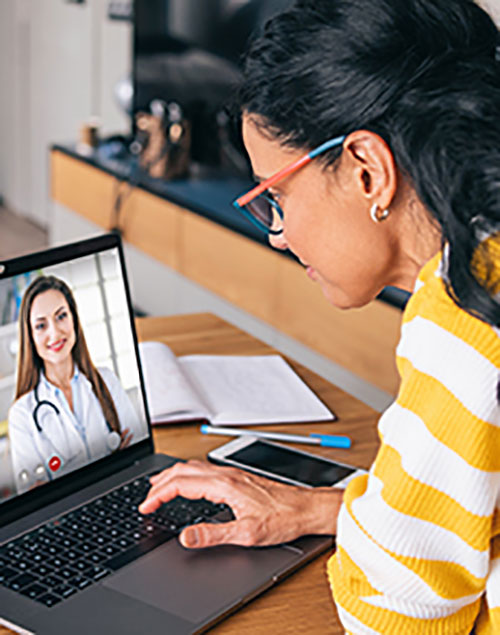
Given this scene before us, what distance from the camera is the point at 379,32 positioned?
0.73 metres

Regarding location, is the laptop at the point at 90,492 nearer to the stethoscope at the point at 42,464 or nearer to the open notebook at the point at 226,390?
the stethoscope at the point at 42,464

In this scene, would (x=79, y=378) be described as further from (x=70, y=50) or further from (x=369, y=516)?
(x=70, y=50)

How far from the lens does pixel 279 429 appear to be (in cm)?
128

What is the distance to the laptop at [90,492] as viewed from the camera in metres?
0.86

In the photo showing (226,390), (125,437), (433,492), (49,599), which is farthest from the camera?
(226,390)

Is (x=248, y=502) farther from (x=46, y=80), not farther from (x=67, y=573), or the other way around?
(x=46, y=80)

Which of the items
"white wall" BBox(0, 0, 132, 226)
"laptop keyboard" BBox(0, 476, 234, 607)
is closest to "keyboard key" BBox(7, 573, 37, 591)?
"laptop keyboard" BBox(0, 476, 234, 607)

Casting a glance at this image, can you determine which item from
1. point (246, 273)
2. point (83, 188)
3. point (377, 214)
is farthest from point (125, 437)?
point (83, 188)

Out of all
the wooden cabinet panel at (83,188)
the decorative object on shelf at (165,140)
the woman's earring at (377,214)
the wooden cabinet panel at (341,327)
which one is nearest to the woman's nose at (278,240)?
the woman's earring at (377,214)

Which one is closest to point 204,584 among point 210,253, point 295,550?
point 295,550

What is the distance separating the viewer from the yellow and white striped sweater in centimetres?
70

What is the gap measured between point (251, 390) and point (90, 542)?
47 cm

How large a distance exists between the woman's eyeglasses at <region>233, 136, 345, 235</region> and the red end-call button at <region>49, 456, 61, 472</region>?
1.12ft

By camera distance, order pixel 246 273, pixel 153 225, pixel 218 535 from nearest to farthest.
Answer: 1. pixel 218 535
2. pixel 246 273
3. pixel 153 225
